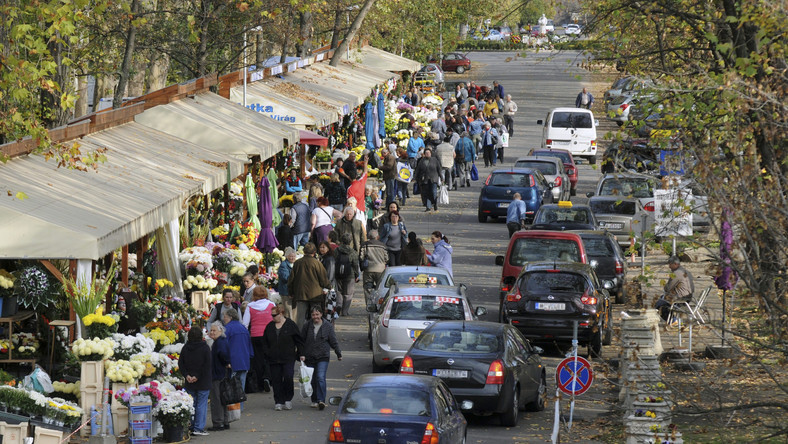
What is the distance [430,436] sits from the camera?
12.0 meters

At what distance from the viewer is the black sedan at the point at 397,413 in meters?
12.0

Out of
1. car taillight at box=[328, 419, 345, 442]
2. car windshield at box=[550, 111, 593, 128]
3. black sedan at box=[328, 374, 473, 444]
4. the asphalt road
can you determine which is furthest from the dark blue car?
car taillight at box=[328, 419, 345, 442]

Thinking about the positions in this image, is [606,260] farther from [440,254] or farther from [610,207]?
[610,207]

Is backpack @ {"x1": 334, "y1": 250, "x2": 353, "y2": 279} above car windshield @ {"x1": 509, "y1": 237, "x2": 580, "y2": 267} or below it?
below

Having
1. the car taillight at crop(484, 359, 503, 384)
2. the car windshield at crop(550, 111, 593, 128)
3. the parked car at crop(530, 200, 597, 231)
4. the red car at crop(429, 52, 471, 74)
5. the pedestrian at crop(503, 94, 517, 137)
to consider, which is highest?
the red car at crop(429, 52, 471, 74)

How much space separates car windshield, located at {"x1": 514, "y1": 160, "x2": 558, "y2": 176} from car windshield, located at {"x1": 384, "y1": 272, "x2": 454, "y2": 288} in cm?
1653

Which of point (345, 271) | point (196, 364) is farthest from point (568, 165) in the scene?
point (196, 364)

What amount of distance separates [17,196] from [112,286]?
133 inches

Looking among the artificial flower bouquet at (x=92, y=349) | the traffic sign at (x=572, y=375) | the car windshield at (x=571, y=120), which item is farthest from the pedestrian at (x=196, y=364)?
the car windshield at (x=571, y=120)

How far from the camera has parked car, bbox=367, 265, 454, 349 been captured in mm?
20469

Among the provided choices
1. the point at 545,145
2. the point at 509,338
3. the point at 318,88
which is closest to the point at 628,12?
the point at 509,338

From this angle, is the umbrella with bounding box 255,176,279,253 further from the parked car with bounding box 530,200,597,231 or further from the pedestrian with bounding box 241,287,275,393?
the parked car with bounding box 530,200,597,231

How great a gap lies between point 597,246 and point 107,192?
11.7m

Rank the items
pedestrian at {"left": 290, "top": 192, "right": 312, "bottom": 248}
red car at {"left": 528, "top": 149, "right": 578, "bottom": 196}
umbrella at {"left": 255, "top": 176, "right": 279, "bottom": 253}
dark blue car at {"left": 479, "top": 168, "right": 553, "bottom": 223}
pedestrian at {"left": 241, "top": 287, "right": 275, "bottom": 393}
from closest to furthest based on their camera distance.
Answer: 1. pedestrian at {"left": 241, "top": 287, "right": 275, "bottom": 393}
2. umbrella at {"left": 255, "top": 176, "right": 279, "bottom": 253}
3. pedestrian at {"left": 290, "top": 192, "right": 312, "bottom": 248}
4. dark blue car at {"left": 479, "top": 168, "right": 553, "bottom": 223}
5. red car at {"left": 528, "top": 149, "right": 578, "bottom": 196}
